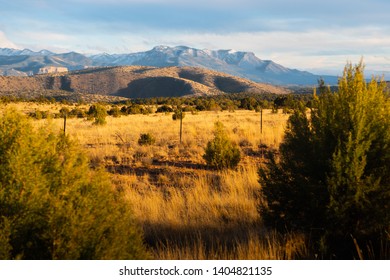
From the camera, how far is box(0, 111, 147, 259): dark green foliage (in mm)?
3027

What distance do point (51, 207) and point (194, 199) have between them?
15.1ft

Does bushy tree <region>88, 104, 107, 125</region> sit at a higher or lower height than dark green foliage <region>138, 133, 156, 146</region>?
higher

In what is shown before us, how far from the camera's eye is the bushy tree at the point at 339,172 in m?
4.59

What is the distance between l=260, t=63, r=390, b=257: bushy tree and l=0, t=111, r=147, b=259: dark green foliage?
2388 mm

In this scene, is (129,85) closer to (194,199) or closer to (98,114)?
(98,114)

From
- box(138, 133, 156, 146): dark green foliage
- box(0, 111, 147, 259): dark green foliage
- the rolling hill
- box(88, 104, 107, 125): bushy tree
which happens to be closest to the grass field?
box(138, 133, 156, 146): dark green foliage

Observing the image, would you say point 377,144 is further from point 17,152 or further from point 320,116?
point 17,152

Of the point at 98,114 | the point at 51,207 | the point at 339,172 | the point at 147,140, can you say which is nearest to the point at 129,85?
the point at 98,114

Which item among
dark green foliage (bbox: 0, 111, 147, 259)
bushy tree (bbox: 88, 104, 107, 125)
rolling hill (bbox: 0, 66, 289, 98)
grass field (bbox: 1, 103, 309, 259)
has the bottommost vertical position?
grass field (bbox: 1, 103, 309, 259)

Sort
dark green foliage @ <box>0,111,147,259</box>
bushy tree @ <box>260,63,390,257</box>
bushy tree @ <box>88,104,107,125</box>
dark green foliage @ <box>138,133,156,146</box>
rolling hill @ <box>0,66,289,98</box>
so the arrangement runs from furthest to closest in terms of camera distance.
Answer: rolling hill @ <box>0,66,289,98</box>
bushy tree @ <box>88,104,107,125</box>
dark green foliage @ <box>138,133,156,146</box>
bushy tree @ <box>260,63,390,257</box>
dark green foliage @ <box>0,111,147,259</box>

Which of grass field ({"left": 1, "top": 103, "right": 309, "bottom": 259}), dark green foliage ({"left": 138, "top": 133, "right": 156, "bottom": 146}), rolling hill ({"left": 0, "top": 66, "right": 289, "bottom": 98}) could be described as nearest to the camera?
grass field ({"left": 1, "top": 103, "right": 309, "bottom": 259})

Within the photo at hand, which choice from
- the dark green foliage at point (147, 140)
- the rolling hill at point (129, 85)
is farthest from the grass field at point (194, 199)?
the rolling hill at point (129, 85)

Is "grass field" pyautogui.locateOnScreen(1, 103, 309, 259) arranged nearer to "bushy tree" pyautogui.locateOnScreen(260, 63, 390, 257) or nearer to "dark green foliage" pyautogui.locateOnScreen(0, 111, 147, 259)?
"bushy tree" pyautogui.locateOnScreen(260, 63, 390, 257)

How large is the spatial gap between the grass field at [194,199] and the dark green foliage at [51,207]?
510 millimetres
